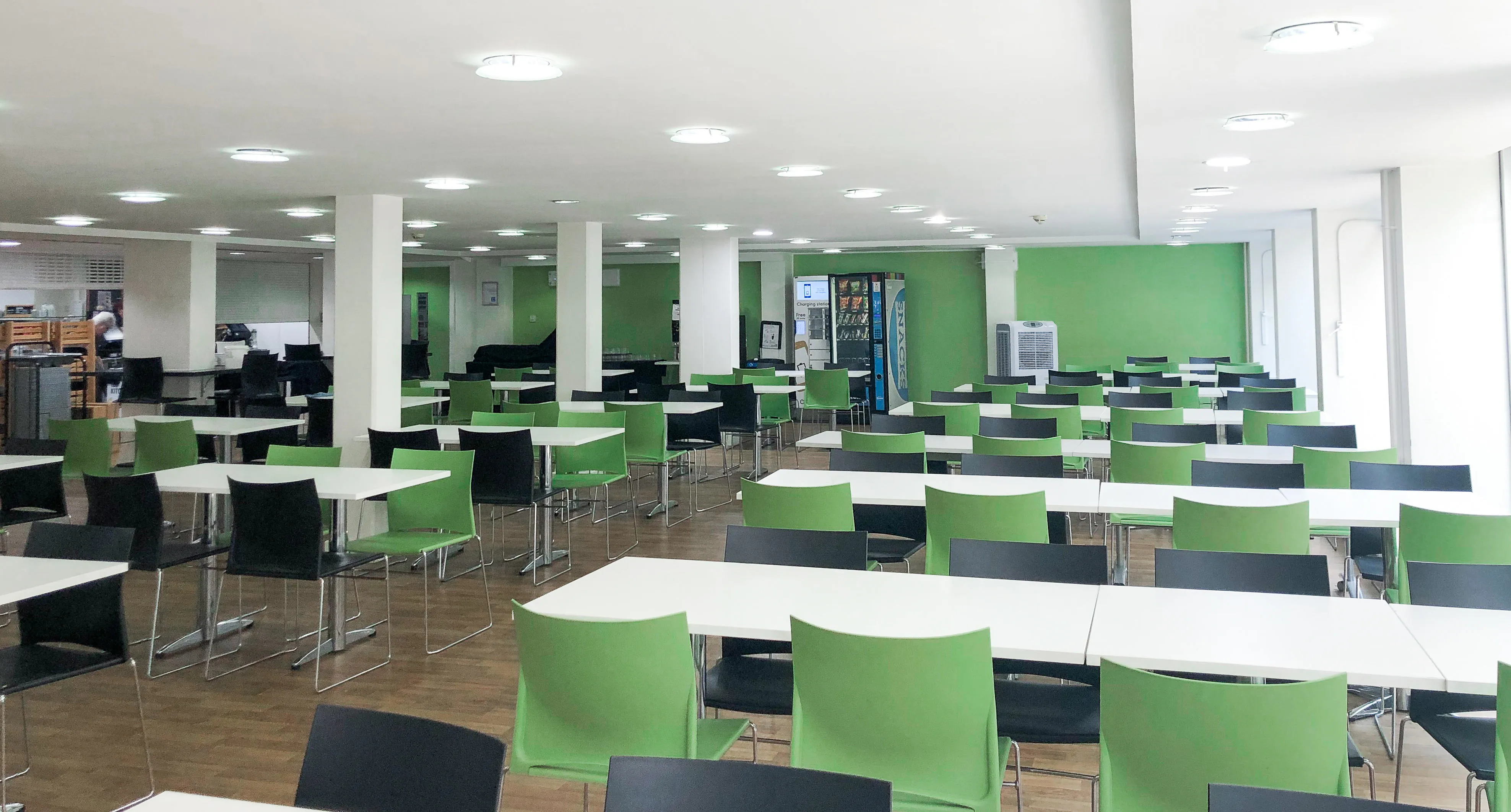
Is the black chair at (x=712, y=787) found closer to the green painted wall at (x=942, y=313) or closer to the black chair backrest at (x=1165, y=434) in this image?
the black chair backrest at (x=1165, y=434)

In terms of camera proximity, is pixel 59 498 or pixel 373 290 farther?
pixel 373 290

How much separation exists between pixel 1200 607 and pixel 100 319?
59.4 feet

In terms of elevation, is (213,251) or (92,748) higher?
(213,251)

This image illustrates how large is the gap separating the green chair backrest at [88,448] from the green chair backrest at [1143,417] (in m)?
6.68

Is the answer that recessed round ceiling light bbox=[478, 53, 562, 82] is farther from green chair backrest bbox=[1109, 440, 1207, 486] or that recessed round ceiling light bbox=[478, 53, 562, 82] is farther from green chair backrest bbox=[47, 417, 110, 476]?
green chair backrest bbox=[47, 417, 110, 476]

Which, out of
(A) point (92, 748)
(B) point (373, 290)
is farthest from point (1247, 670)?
(B) point (373, 290)

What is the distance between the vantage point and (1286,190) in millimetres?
8523

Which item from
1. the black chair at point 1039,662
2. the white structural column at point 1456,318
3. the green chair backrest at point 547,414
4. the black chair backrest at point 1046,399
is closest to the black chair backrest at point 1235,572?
the black chair at point 1039,662

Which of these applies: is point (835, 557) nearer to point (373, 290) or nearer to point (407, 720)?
point (407, 720)

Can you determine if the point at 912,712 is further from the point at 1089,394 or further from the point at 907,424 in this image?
the point at 1089,394

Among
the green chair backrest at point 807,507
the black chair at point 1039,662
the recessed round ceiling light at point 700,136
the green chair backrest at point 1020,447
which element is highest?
the recessed round ceiling light at point 700,136

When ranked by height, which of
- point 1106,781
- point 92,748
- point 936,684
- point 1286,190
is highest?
point 1286,190

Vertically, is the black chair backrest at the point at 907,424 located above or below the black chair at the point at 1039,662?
above

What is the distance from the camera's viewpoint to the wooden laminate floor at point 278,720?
142 inches
